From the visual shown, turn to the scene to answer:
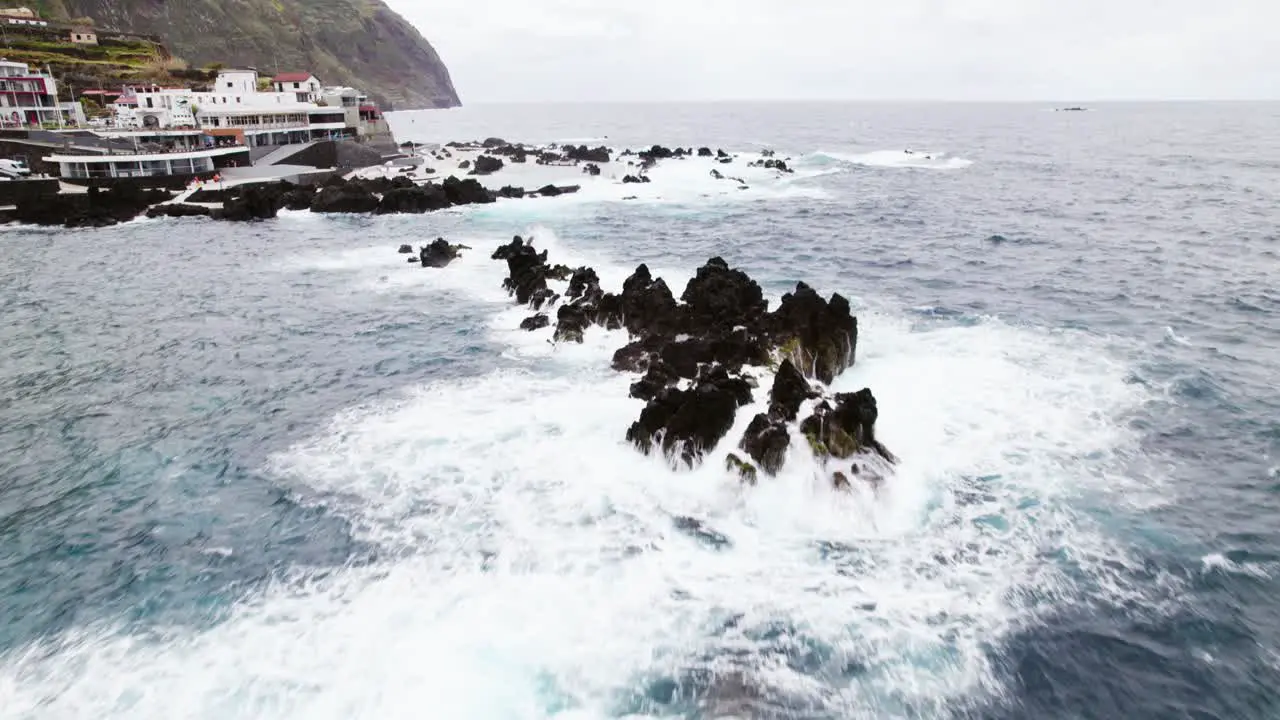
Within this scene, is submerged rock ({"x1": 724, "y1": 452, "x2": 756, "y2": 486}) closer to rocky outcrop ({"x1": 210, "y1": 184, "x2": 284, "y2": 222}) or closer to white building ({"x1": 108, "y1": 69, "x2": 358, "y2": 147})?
rocky outcrop ({"x1": 210, "y1": 184, "x2": 284, "y2": 222})

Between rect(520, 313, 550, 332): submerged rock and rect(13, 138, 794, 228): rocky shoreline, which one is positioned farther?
rect(13, 138, 794, 228): rocky shoreline

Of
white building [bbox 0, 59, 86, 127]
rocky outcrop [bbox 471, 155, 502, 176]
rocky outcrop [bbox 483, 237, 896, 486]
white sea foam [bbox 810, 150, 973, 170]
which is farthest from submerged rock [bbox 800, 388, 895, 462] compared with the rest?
white building [bbox 0, 59, 86, 127]

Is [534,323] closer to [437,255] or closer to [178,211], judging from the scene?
[437,255]

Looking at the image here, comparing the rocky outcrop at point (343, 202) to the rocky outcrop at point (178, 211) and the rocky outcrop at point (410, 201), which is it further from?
the rocky outcrop at point (178, 211)

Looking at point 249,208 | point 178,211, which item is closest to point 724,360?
point 249,208

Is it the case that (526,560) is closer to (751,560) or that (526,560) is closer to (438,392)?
(751,560)

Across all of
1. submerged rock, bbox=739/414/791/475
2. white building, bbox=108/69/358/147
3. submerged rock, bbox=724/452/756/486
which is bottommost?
submerged rock, bbox=724/452/756/486

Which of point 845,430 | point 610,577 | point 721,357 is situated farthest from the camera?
point 721,357
